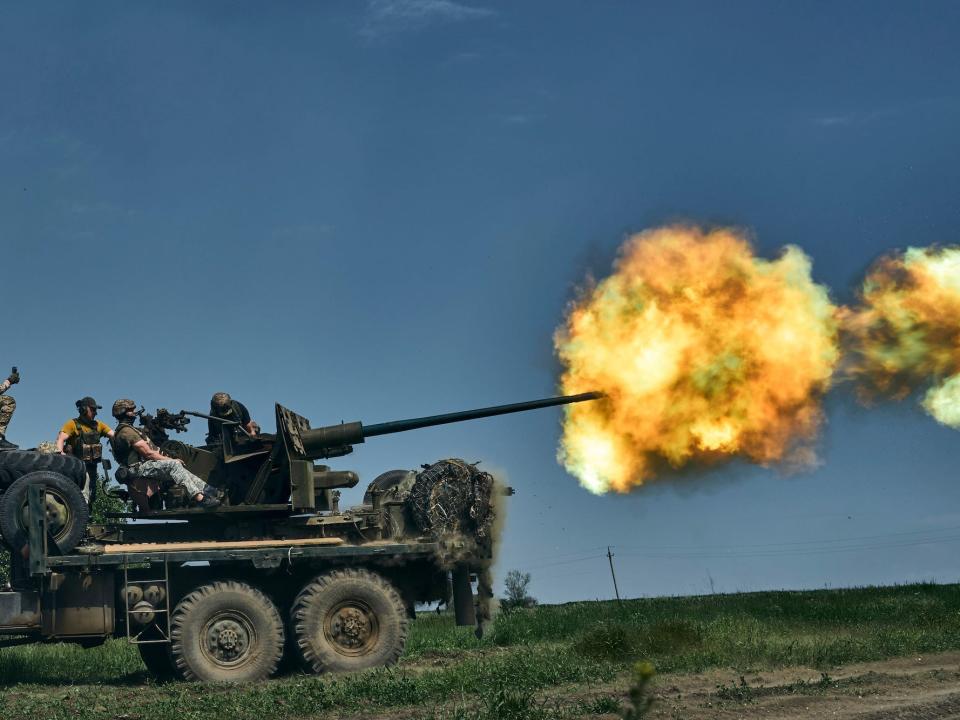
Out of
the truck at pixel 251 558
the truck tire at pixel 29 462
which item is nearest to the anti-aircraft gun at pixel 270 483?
the truck at pixel 251 558

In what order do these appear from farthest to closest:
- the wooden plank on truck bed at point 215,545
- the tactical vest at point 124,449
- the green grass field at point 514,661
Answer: the tactical vest at point 124,449, the wooden plank on truck bed at point 215,545, the green grass field at point 514,661

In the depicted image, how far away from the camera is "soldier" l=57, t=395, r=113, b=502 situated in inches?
677

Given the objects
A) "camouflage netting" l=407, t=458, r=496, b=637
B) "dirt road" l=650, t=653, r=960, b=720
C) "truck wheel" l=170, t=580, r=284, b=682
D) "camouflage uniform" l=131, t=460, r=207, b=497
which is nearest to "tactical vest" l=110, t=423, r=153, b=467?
"camouflage uniform" l=131, t=460, r=207, b=497

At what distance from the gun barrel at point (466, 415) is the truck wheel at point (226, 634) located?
3619 mm

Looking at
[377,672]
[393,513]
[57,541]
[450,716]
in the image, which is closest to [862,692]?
[450,716]

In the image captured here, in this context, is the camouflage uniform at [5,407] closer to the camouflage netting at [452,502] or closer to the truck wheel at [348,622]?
the truck wheel at [348,622]

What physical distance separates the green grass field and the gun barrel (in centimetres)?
377

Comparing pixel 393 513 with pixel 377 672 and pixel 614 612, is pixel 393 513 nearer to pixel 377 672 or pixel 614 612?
pixel 377 672

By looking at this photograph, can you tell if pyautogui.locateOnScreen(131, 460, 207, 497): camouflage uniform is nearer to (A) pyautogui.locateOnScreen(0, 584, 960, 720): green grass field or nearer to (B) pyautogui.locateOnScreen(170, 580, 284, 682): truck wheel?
(B) pyautogui.locateOnScreen(170, 580, 284, 682): truck wheel

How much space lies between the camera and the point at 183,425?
17.7 meters

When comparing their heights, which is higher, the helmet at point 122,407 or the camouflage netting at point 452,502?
the helmet at point 122,407

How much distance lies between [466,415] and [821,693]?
8.38 metres

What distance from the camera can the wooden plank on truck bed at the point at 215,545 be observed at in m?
16.5

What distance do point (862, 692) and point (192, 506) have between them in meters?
9.69
